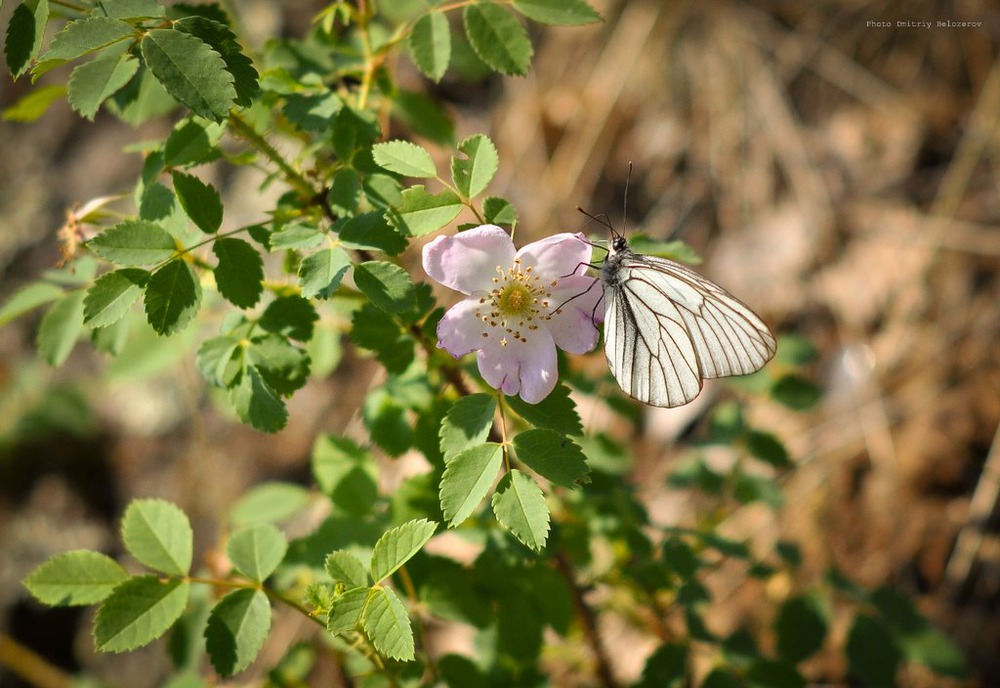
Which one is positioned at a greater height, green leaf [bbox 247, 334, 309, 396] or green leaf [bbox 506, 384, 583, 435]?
green leaf [bbox 506, 384, 583, 435]

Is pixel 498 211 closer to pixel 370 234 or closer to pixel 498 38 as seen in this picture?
pixel 370 234

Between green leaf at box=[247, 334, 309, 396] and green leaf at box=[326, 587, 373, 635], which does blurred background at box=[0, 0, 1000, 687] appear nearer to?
green leaf at box=[247, 334, 309, 396]

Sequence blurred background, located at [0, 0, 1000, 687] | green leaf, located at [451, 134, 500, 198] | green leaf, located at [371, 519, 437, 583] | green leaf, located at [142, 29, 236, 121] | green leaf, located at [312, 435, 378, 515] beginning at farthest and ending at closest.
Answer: blurred background, located at [0, 0, 1000, 687] < green leaf, located at [312, 435, 378, 515] < green leaf, located at [451, 134, 500, 198] < green leaf, located at [371, 519, 437, 583] < green leaf, located at [142, 29, 236, 121]

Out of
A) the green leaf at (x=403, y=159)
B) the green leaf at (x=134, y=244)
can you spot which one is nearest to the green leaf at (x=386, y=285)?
the green leaf at (x=403, y=159)

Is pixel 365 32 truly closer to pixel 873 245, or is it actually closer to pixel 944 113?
pixel 873 245

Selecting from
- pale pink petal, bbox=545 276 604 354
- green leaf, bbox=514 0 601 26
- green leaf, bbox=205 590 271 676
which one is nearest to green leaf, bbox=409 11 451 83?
green leaf, bbox=514 0 601 26

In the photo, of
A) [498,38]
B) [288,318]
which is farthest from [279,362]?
[498,38]

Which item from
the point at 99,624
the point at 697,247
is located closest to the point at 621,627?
the point at 697,247
